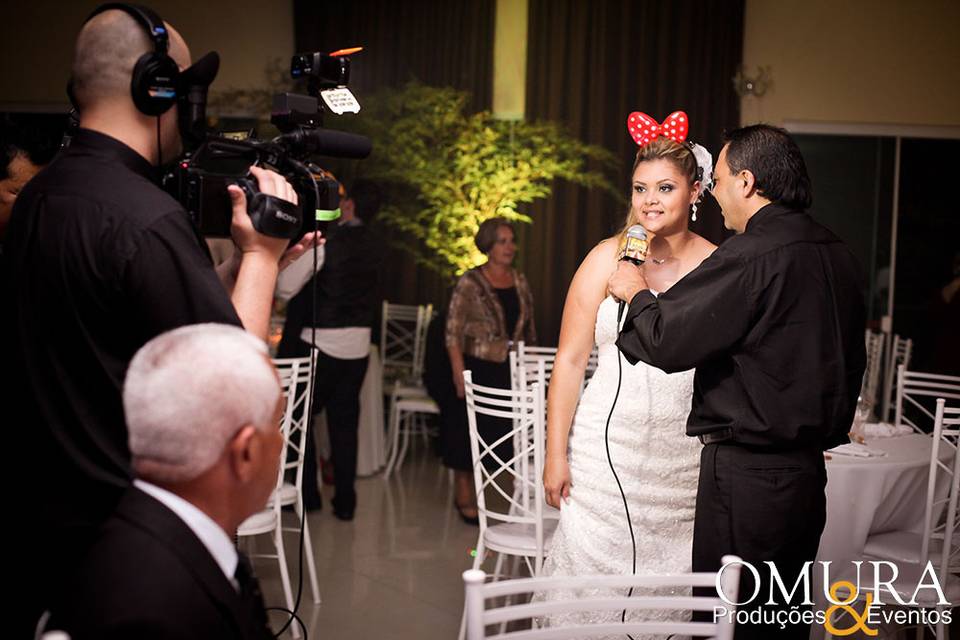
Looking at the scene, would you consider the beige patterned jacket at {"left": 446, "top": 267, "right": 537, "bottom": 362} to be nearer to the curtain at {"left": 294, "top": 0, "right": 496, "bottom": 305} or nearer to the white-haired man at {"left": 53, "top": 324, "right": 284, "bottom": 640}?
the curtain at {"left": 294, "top": 0, "right": 496, "bottom": 305}

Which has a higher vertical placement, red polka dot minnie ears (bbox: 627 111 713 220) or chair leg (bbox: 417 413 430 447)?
red polka dot minnie ears (bbox: 627 111 713 220)

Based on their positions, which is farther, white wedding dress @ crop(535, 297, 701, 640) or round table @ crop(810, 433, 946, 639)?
round table @ crop(810, 433, 946, 639)

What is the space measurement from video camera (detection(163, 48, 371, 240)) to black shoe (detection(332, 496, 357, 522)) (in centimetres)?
368

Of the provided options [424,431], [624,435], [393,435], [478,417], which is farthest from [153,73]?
[424,431]

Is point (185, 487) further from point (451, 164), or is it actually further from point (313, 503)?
point (451, 164)

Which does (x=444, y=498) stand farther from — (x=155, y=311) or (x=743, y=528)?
(x=155, y=311)

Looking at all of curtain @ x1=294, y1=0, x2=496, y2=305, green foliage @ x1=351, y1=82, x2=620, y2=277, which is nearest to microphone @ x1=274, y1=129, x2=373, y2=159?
green foliage @ x1=351, y1=82, x2=620, y2=277

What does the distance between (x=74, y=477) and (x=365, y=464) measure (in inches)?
192

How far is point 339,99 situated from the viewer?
1.83m

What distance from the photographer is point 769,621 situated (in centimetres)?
220

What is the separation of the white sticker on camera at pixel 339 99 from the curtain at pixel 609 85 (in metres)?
5.74

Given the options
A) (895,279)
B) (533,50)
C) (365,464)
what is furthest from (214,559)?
(895,279)

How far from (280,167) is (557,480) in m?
1.43

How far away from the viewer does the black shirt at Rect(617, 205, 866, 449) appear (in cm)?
207
